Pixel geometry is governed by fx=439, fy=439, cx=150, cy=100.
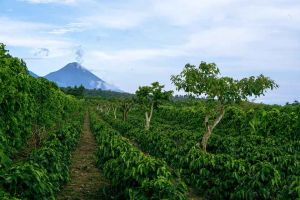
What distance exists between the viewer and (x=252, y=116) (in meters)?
39.5

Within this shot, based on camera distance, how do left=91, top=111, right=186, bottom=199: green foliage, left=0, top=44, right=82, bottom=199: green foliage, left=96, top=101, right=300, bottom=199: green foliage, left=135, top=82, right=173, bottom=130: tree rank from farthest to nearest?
left=135, top=82, right=173, bottom=130: tree → left=96, top=101, right=300, bottom=199: green foliage → left=91, top=111, right=186, bottom=199: green foliage → left=0, top=44, right=82, bottom=199: green foliage

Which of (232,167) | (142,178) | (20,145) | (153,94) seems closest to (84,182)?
(20,145)

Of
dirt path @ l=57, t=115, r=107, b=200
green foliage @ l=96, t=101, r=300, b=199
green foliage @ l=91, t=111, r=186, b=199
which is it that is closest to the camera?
green foliage @ l=91, t=111, r=186, b=199

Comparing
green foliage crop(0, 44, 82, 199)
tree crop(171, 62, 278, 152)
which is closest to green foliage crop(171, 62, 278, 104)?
tree crop(171, 62, 278, 152)

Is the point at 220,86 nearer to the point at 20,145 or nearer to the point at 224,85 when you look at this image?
the point at 224,85

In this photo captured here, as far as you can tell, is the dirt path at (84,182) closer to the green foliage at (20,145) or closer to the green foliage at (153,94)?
the green foliage at (20,145)

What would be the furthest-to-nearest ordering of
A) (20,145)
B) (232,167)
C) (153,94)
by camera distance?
1. (153,94)
2. (20,145)
3. (232,167)

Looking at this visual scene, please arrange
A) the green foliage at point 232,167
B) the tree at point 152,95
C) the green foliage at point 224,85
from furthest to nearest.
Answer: the tree at point 152,95 → the green foliage at point 224,85 → the green foliage at point 232,167

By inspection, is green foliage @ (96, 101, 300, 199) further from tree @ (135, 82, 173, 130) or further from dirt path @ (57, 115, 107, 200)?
tree @ (135, 82, 173, 130)

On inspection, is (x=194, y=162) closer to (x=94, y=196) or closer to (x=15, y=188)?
(x=94, y=196)

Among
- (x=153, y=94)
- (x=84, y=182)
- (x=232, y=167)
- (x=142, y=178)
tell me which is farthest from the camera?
(x=153, y=94)

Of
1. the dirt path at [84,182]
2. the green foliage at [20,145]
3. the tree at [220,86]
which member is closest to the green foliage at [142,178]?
the dirt path at [84,182]

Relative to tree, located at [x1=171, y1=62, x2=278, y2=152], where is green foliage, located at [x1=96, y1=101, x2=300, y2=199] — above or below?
below

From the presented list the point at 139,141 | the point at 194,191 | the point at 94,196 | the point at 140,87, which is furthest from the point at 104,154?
the point at 140,87
